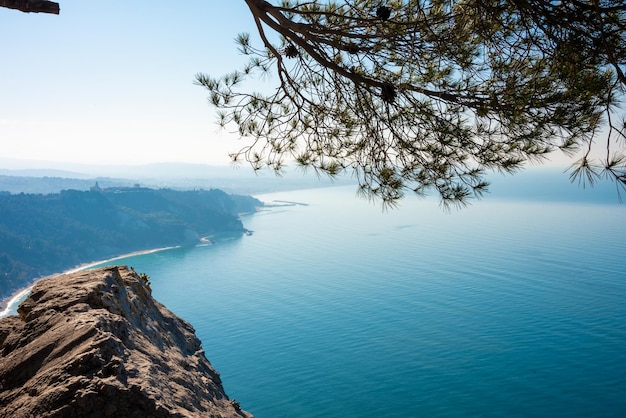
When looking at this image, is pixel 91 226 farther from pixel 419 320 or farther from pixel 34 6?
pixel 34 6

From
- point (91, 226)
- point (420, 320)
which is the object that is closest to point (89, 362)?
point (420, 320)

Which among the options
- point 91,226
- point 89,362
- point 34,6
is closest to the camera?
point 89,362

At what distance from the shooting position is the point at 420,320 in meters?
28.4

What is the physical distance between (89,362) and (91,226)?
252 feet

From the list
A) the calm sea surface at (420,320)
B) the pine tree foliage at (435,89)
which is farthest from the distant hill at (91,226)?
the pine tree foliage at (435,89)

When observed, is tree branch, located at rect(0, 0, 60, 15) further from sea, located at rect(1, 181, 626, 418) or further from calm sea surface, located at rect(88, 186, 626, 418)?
calm sea surface, located at rect(88, 186, 626, 418)

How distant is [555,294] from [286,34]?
34.6 metres

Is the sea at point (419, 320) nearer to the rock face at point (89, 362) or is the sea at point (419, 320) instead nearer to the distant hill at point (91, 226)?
the rock face at point (89, 362)

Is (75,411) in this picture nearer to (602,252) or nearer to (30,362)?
(30,362)

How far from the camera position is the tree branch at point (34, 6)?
101 inches

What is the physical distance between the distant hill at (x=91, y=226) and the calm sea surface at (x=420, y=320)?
12.4 metres

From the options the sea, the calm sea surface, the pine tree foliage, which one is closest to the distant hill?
the sea

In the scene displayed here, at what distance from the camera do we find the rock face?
1711 millimetres

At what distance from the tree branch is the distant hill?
57.2 meters
